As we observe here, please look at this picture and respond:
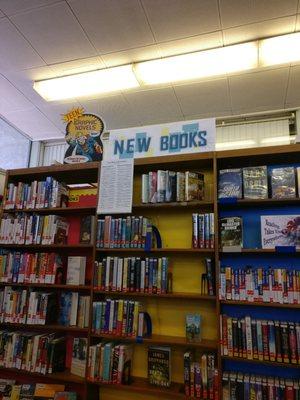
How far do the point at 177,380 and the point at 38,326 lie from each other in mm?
1189

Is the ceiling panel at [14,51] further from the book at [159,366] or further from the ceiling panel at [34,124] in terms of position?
the book at [159,366]

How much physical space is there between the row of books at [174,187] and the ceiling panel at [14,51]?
2.10 meters

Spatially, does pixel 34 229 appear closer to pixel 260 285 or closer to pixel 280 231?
pixel 260 285

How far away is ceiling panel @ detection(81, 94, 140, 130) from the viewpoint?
4039 millimetres

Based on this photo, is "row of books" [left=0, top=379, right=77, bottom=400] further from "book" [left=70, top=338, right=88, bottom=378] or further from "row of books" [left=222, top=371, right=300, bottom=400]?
"row of books" [left=222, top=371, right=300, bottom=400]

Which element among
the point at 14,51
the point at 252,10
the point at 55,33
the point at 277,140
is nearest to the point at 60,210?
the point at 55,33

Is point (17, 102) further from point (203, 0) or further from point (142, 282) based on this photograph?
point (142, 282)

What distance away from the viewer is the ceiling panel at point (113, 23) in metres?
2.63

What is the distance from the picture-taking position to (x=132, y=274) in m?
2.27

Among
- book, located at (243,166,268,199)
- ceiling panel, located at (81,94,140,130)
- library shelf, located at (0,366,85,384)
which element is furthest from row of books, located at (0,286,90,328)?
ceiling panel, located at (81,94,140,130)

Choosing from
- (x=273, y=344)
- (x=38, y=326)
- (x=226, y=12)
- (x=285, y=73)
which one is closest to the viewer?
(x=273, y=344)

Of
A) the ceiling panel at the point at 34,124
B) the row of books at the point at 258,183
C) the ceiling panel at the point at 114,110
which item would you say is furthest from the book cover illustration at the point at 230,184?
the ceiling panel at the point at 34,124

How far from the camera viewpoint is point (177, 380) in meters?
2.22

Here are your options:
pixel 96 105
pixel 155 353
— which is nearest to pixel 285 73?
pixel 96 105
